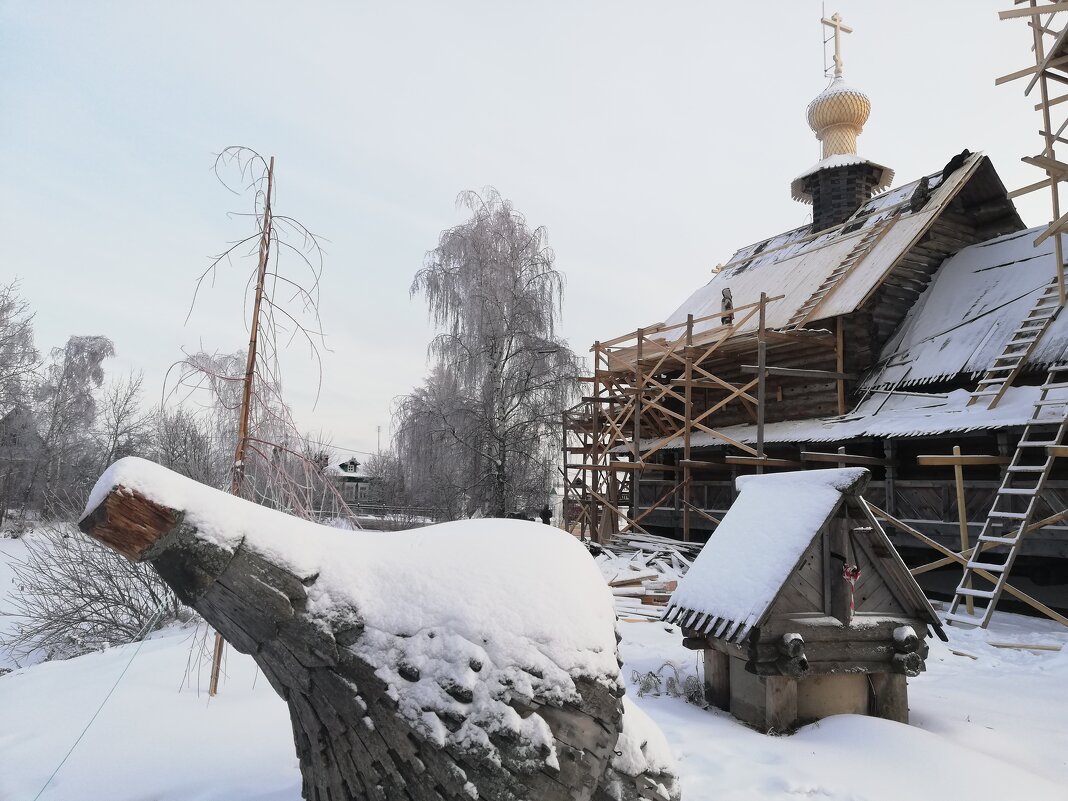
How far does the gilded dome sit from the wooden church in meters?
0.05

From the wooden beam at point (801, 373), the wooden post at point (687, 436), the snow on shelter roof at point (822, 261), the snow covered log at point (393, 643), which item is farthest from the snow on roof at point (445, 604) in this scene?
the snow on shelter roof at point (822, 261)

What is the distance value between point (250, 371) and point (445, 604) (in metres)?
3.01

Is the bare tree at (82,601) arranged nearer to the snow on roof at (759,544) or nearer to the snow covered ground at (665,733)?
the snow covered ground at (665,733)

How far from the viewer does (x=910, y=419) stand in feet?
36.4

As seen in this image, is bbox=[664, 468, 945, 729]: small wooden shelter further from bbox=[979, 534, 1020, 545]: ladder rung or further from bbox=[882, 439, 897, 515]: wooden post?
bbox=[882, 439, 897, 515]: wooden post

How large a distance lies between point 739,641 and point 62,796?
3.93 m

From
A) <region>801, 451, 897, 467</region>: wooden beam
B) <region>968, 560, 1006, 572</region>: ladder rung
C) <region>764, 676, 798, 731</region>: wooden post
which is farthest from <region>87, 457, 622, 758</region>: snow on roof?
<region>801, 451, 897, 467</region>: wooden beam

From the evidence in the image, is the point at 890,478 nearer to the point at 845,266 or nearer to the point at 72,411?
the point at 845,266

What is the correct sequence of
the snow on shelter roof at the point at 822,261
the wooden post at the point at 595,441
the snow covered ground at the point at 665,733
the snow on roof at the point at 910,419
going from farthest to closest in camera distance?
the wooden post at the point at 595,441 < the snow on shelter roof at the point at 822,261 < the snow on roof at the point at 910,419 < the snow covered ground at the point at 665,733

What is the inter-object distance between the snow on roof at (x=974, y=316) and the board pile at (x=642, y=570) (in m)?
5.10

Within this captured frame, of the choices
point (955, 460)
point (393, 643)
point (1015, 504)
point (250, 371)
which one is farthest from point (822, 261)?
point (393, 643)

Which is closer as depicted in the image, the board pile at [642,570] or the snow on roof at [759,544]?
the snow on roof at [759,544]

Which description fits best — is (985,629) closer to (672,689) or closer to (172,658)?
(672,689)

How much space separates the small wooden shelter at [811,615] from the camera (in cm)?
474
